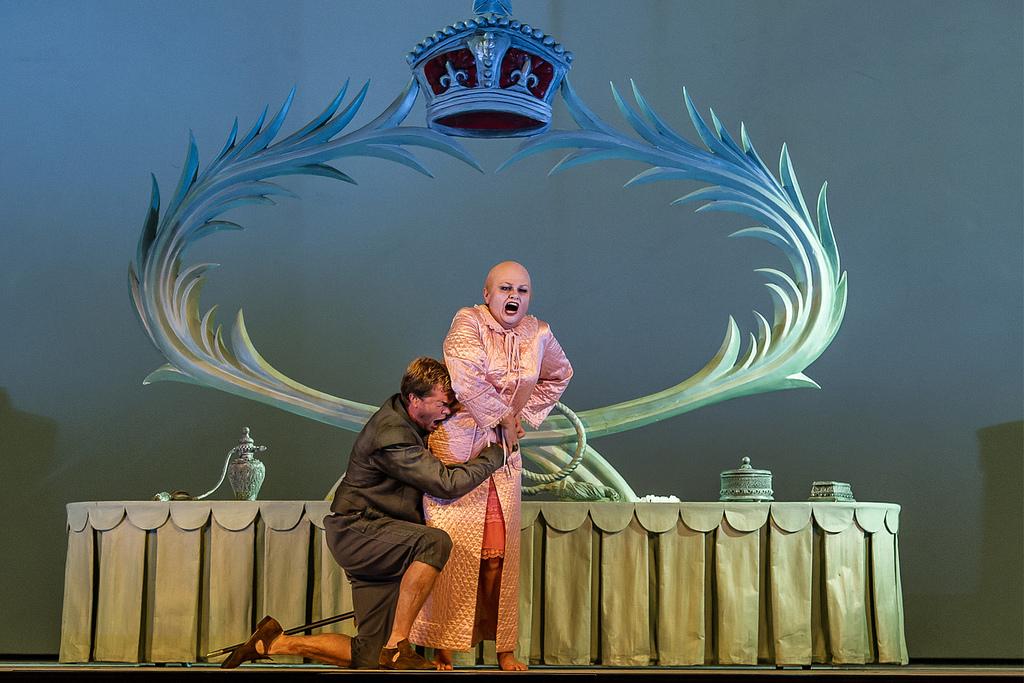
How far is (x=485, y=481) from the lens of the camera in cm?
443

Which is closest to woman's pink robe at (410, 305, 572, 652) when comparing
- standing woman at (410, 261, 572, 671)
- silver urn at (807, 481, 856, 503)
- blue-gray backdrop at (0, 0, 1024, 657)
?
standing woman at (410, 261, 572, 671)

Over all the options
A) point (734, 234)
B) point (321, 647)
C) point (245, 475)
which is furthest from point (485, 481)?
point (734, 234)

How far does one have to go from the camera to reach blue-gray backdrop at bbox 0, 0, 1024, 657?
23.5ft

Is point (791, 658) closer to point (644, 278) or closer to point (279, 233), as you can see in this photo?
point (644, 278)

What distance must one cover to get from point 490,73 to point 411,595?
2515 mm

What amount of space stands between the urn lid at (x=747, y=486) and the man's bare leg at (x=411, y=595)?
1796 mm

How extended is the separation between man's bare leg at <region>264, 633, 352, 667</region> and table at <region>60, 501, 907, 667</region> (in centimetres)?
83

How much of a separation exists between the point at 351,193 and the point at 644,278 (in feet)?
5.89

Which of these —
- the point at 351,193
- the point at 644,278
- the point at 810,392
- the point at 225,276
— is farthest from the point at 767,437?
the point at 225,276

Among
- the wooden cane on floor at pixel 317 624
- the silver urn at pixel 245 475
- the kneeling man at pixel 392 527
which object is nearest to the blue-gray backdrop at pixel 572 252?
the silver urn at pixel 245 475

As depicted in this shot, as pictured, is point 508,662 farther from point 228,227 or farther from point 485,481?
point 228,227

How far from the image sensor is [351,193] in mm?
7484

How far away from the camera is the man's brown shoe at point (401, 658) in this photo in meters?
4.19

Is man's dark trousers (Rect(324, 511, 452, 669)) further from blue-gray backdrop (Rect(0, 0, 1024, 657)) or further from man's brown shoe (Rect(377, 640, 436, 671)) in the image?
blue-gray backdrop (Rect(0, 0, 1024, 657))
